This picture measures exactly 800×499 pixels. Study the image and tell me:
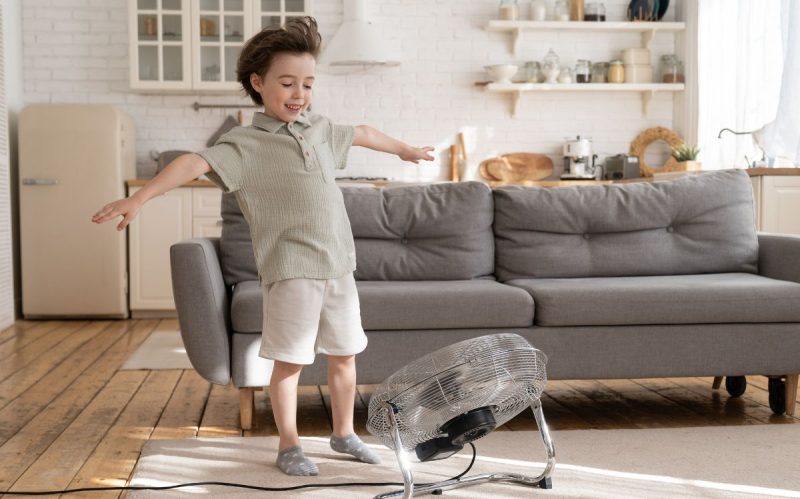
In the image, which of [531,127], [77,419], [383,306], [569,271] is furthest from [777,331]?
[531,127]

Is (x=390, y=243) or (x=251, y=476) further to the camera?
(x=390, y=243)

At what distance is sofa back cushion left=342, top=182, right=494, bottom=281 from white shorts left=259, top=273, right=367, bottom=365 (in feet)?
2.61

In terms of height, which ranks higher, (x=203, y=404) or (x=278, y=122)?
(x=278, y=122)

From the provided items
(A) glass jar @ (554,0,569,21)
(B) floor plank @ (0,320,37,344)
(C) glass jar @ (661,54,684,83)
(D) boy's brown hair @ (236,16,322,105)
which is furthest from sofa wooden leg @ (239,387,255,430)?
(C) glass jar @ (661,54,684,83)

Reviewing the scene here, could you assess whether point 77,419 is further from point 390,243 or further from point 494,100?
point 494,100

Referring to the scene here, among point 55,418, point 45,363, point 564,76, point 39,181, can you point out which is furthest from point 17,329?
point 564,76

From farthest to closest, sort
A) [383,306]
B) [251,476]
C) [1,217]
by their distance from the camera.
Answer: [1,217] < [383,306] < [251,476]

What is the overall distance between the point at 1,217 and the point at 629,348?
12.3 ft

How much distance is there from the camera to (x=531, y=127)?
6.27 meters

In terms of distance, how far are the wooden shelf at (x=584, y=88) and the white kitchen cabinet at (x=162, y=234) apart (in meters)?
1.99

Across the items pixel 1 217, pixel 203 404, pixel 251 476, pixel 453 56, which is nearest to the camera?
pixel 251 476

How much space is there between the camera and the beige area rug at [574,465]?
2191 millimetres

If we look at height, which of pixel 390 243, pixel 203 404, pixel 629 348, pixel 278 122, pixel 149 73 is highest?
pixel 149 73

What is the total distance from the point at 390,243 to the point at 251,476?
116 centimetres
